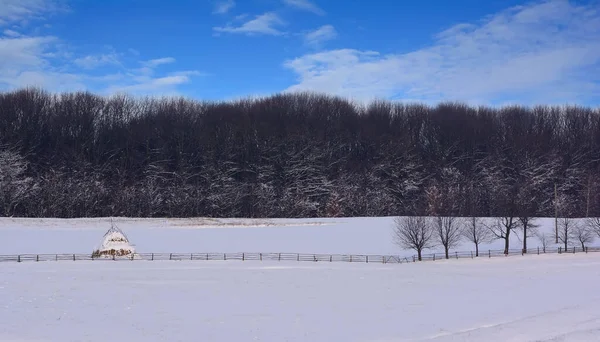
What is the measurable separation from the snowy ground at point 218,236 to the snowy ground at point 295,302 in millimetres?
7799

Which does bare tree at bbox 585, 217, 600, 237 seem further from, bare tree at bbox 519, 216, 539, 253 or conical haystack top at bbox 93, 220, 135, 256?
conical haystack top at bbox 93, 220, 135, 256

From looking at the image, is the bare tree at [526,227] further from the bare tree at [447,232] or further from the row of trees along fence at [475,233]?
the bare tree at [447,232]

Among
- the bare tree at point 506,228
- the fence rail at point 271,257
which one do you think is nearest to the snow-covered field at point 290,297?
the bare tree at point 506,228

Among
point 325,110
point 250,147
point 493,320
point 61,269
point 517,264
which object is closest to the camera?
point 493,320

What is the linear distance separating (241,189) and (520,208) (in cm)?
3377

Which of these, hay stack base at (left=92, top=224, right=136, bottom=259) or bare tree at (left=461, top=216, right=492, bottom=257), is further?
bare tree at (left=461, top=216, right=492, bottom=257)

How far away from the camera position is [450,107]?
97.4 m

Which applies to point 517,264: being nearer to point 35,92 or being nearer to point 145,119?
point 145,119

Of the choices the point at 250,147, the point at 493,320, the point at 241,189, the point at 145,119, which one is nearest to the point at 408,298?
the point at 493,320

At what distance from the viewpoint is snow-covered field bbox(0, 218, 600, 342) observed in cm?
2127

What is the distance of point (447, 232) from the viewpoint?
47.0 meters

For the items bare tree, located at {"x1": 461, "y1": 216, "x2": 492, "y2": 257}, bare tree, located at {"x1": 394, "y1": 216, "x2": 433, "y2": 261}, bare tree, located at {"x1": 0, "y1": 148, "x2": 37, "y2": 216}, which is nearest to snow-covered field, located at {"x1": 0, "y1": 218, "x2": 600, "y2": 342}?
bare tree, located at {"x1": 461, "y1": 216, "x2": 492, "y2": 257}

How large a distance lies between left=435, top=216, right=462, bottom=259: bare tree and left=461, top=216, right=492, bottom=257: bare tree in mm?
745

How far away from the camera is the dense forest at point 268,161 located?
68688mm
